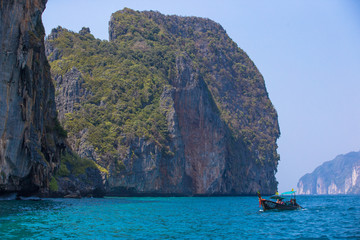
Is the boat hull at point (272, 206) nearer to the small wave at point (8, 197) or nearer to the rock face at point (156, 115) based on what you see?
the small wave at point (8, 197)

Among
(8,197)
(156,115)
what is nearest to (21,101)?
(8,197)

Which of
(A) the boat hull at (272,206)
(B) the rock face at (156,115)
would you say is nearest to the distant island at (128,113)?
(B) the rock face at (156,115)

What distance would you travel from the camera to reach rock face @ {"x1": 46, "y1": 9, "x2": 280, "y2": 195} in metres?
95.9

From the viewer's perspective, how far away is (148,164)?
96.6m

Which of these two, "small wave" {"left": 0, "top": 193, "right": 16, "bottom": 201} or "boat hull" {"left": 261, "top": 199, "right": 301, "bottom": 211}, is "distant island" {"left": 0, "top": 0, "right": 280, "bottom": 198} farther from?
"boat hull" {"left": 261, "top": 199, "right": 301, "bottom": 211}

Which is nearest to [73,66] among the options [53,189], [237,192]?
[53,189]

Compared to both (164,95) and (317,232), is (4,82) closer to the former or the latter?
(317,232)

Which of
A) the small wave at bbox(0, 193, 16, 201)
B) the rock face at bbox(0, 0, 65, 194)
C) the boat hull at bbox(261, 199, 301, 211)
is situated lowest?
the small wave at bbox(0, 193, 16, 201)

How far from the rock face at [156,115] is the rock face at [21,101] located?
1362 inches

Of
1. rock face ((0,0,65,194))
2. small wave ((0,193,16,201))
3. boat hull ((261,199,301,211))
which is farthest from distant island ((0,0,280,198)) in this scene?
boat hull ((261,199,301,211))

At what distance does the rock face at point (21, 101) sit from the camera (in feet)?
151

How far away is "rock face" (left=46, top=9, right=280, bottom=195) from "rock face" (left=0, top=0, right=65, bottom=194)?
34594mm

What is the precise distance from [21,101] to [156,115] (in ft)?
204

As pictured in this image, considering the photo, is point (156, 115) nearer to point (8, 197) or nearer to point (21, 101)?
point (8, 197)
